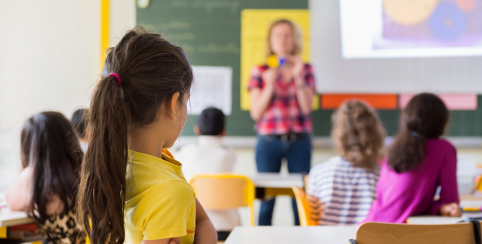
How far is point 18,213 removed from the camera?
181 cm

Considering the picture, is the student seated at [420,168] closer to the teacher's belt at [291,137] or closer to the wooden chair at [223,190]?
the wooden chair at [223,190]

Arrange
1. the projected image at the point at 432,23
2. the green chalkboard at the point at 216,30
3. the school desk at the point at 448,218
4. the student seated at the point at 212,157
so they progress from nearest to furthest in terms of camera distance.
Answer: the school desk at the point at 448,218 < the student seated at the point at 212,157 < the projected image at the point at 432,23 < the green chalkboard at the point at 216,30

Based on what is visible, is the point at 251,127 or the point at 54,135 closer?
the point at 54,135

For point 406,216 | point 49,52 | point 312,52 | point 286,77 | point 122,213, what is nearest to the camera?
point 122,213

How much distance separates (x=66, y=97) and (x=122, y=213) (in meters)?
3.57

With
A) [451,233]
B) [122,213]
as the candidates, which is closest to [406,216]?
[451,233]

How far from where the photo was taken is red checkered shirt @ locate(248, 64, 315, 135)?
11.2ft

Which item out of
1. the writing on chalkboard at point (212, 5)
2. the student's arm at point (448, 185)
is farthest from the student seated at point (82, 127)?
the writing on chalkboard at point (212, 5)

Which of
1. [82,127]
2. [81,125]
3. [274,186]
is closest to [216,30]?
[274,186]

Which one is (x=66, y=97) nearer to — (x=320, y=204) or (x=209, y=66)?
(x=209, y=66)

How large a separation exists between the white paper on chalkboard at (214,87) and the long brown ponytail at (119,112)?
9.66 ft

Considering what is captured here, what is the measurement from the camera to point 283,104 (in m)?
3.48

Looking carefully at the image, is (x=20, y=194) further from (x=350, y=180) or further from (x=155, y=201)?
(x=350, y=180)

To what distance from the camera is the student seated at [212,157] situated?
8.21 feet
